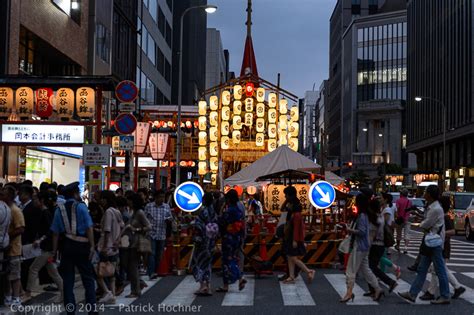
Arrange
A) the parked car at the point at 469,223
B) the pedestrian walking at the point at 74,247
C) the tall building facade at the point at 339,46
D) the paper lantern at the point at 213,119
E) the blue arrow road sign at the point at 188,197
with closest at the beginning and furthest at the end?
the pedestrian walking at the point at 74,247 < the blue arrow road sign at the point at 188,197 < the parked car at the point at 469,223 < the paper lantern at the point at 213,119 < the tall building facade at the point at 339,46

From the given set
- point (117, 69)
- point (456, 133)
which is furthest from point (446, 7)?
point (117, 69)

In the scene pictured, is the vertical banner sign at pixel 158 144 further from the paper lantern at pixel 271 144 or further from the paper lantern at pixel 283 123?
the paper lantern at pixel 283 123

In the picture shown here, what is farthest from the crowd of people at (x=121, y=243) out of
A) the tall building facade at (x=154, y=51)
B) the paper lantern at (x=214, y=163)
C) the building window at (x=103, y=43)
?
the tall building facade at (x=154, y=51)

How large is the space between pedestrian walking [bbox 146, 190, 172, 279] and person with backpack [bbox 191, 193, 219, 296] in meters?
2.08

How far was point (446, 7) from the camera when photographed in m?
70.8

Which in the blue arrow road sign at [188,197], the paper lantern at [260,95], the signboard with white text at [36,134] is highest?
the paper lantern at [260,95]

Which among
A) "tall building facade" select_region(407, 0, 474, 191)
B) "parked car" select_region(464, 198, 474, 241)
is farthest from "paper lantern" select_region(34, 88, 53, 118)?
"tall building facade" select_region(407, 0, 474, 191)

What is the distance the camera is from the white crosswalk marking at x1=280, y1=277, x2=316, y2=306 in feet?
37.1

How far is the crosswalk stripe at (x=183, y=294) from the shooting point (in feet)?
37.4

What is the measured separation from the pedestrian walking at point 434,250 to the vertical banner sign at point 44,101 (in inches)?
544

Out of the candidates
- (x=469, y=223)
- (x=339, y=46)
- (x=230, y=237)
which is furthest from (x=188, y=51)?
(x=230, y=237)

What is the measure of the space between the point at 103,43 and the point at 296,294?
26.1m

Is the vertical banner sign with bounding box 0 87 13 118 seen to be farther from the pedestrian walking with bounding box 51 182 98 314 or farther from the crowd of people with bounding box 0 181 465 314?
the pedestrian walking with bounding box 51 182 98 314

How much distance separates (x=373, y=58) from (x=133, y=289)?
108m
